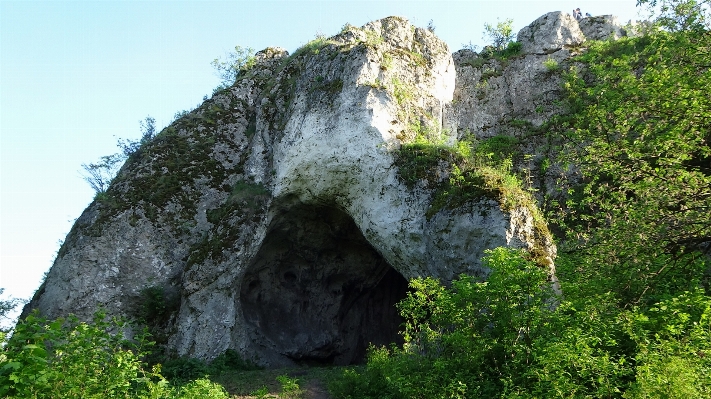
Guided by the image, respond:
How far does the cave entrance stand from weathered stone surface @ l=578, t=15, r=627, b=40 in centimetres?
1351

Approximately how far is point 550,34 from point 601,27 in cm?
252

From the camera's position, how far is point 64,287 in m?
13.8

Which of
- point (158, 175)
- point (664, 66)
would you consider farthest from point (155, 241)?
point (664, 66)

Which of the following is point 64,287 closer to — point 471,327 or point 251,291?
point 251,291

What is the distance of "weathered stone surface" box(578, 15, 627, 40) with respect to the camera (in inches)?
858

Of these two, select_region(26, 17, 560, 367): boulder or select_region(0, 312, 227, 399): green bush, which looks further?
select_region(26, 17, 560, 367): boulder

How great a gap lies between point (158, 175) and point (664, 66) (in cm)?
1372

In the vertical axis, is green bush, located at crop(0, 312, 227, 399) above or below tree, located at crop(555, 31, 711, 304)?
below

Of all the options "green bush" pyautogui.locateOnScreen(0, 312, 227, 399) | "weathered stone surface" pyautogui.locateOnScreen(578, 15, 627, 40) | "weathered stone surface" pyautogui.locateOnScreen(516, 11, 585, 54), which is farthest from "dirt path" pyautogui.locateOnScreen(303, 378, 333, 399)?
"weathered stone surface" pyautogui.locateOnScreen(578, 15, 627, 40)

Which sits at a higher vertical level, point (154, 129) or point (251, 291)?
point (154, 129)

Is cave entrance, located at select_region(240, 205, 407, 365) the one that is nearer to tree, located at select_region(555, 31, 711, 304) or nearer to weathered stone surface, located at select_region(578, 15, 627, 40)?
tree, located at select_region(555, 31, 711, 304)

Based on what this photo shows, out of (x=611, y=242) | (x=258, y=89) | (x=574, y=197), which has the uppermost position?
(x=258, y=89)

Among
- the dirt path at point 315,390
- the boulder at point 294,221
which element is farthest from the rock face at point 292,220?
the dirt path at point 315,390

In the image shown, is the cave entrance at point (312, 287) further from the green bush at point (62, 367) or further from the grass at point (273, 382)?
the green bush at point (62, 367)
